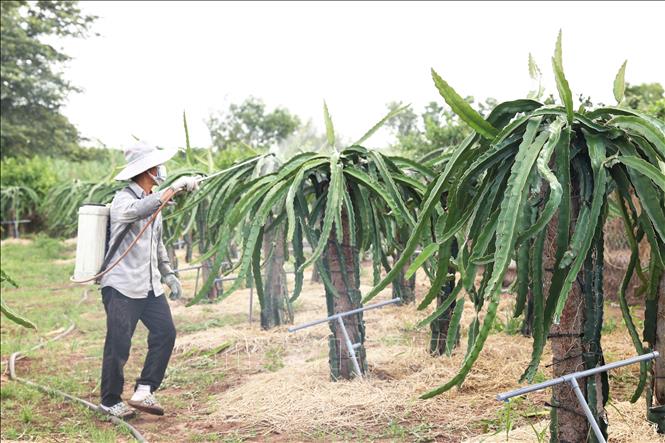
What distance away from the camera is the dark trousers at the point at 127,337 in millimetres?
5027

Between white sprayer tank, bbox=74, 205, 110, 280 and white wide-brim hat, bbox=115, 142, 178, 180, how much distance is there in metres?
0.28

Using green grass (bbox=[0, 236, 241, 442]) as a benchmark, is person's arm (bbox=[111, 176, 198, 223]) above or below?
above

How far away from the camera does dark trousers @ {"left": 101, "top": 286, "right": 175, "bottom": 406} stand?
5.03m

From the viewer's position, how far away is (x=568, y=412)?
122 inches

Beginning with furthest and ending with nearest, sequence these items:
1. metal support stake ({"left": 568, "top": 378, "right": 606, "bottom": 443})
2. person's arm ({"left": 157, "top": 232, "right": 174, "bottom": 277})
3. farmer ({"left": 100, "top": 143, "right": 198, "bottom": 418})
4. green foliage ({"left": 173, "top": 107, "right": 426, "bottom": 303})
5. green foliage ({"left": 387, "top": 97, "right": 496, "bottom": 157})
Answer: green foliage ({"left": 387, "top": 97, "right": 496, "bottom": 157}), person's arm ({"left": 157, "top": 232, "right": 174, "bottom": 277}), farmer ({"left": 100, "top": 143, "right": 198, "bottom": 418}), green foliage ({"left": 173, "top": 107, "right": 426, "bottom": 303}), metal support stake ({"left": 568, "top": 378, "right": 606, "bottom": 443})

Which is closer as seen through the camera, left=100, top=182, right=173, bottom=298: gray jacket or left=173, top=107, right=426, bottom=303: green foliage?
left=173, top=107, right=426, bottom=303: green foliage

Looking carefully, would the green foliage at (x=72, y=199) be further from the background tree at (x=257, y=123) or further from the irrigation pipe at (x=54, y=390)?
the background tree at (x=257, y=123)

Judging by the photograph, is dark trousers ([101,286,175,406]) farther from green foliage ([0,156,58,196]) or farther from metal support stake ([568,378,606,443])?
green foliage ([0,156,58,196])

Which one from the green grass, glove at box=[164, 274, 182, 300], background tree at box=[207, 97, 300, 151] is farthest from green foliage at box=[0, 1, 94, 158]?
glove at box=[164, 274, 182, 300]

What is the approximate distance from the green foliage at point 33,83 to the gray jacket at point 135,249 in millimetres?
27896

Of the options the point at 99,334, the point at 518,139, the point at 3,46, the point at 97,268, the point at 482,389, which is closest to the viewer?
the point at 518,139

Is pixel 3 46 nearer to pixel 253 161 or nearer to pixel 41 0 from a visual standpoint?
pixel 41 0

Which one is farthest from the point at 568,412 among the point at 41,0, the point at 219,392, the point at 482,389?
the point at 41,0

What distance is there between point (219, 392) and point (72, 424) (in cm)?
100
